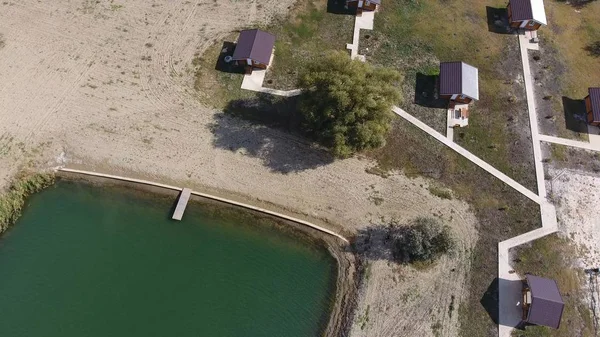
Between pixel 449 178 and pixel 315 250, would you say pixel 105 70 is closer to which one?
pixel 315 250

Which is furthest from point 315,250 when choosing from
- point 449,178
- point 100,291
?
point 100,291

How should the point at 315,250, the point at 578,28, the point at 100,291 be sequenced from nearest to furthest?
the point at 100,291, the point at 315,250, the point at 578,28

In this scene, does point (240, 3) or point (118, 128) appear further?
point (240, 3)

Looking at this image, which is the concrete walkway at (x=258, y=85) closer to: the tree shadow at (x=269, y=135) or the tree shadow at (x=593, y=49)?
the tree shadow at (x=269, y=135)

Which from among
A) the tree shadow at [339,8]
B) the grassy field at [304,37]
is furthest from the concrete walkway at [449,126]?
the tree shadow at [339,8]

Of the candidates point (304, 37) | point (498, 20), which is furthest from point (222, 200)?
point (498, 20)

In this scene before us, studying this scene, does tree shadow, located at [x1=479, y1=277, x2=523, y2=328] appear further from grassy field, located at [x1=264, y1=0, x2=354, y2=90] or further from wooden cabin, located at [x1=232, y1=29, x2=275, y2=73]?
wooden cabin, located at [x1=232, y1=29, x2=275, y2=73]
